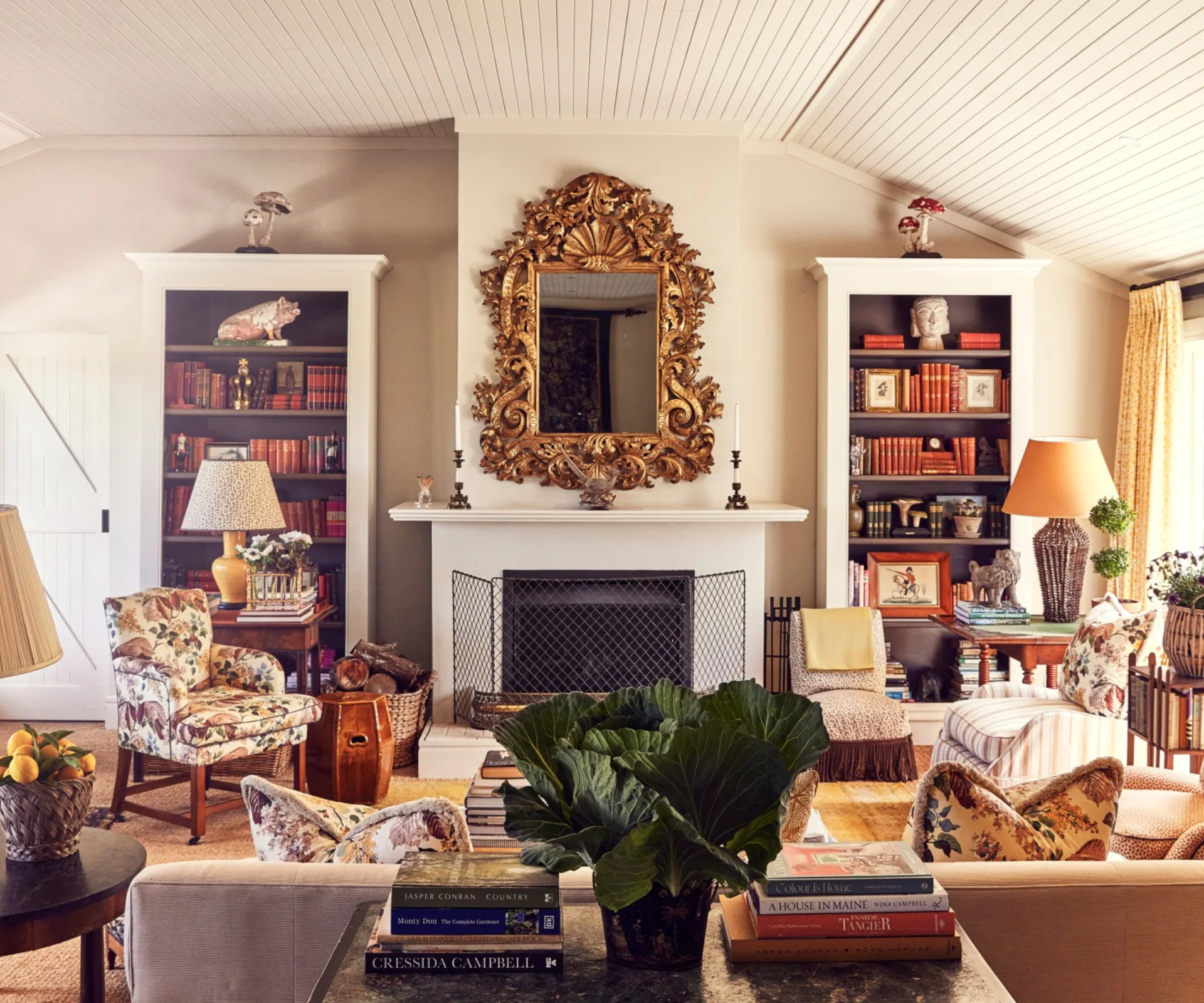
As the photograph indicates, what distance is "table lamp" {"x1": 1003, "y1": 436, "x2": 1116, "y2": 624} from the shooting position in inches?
167

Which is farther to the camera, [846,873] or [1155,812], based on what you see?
[1155,812]

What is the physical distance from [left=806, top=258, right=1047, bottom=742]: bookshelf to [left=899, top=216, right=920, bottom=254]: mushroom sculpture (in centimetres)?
18

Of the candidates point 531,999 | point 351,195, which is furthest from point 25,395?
point 531,999

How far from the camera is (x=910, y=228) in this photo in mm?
5137

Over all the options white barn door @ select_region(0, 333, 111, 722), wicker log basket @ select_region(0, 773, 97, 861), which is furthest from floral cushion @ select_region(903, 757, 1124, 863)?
white barn door @ select_region(0, 333, 111, 722)

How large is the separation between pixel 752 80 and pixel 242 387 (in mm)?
2835

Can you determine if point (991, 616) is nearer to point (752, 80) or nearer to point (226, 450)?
point (752, 80)

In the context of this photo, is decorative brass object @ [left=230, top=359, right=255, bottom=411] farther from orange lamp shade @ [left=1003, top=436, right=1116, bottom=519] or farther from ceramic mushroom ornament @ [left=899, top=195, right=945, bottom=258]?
orange lamp shade @ [left=1003, top=436, right=1116, bottom=519]

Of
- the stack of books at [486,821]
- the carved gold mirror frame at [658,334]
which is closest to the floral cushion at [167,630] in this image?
the carved gold mirror frame at [658,334]

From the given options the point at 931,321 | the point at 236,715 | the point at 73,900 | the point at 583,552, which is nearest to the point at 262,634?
the point at 236,715

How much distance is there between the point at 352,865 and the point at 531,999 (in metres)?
0.56

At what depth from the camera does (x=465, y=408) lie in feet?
16.3

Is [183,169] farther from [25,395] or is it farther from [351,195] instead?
[25,395]

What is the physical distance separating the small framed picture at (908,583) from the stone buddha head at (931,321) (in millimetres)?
1061
